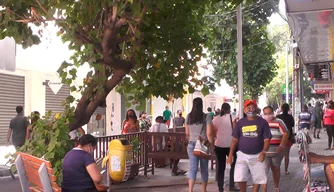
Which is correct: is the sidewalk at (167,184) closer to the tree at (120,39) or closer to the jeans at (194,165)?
the jeans at (194,165)

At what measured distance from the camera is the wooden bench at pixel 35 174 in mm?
6229

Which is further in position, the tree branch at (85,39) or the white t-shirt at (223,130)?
the white t-shirt at (223,130)

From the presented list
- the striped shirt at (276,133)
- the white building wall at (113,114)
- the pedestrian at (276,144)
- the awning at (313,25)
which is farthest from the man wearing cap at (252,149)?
the white building wall at (113,114)

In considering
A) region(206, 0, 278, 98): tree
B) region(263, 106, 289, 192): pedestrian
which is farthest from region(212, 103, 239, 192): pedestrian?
region(206, 0, 278, 98): tree

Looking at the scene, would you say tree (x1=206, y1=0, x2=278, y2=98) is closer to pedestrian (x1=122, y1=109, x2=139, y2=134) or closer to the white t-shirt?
pedestrian (x1=122, y1=109, x2=139, y2=134)

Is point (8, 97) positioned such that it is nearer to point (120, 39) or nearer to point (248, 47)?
point (248, 47)

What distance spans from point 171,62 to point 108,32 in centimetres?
213

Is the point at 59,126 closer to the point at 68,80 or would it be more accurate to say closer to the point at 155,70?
the point at 68,80

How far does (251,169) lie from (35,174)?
3.26 metres

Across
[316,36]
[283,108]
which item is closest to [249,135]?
[283,108]

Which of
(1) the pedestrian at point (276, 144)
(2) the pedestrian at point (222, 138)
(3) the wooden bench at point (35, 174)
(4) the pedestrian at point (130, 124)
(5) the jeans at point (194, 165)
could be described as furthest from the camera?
(4) the pedestrian at point (130, 124)

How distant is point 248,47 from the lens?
64.8ft

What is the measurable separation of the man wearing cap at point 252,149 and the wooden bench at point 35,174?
9.94 ft

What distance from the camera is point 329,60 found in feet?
62.2
